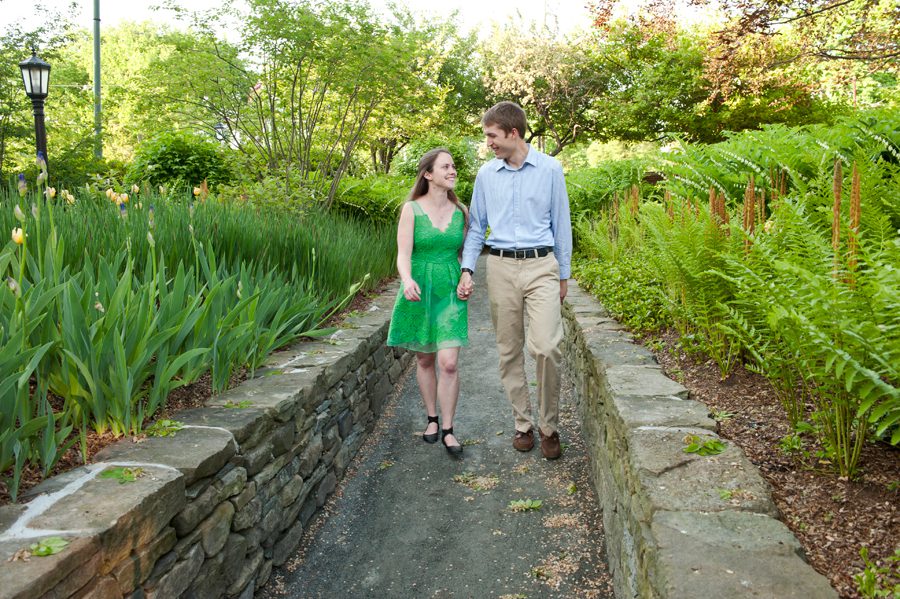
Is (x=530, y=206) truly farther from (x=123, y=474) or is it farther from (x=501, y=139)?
(x=123, y=474)

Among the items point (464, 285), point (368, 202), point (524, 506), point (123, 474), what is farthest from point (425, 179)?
point (368, 202)

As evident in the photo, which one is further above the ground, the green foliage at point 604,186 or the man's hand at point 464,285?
the green foliage at point 604,186

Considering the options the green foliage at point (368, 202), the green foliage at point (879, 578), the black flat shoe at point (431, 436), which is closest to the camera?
the green foliage at point (879, 578)

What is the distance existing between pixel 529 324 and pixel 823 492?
1.96 meters

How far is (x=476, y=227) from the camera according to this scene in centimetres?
411

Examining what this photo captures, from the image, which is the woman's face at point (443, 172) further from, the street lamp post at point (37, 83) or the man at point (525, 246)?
the street lamp post at point (37, 83)

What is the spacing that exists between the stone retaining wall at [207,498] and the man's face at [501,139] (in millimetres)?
1512

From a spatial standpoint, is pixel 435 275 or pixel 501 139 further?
pixel 435 275

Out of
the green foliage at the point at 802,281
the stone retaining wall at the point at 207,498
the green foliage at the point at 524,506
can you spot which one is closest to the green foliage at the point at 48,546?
the stone retaining wall at the point at 207,498

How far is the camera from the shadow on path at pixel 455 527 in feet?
9.45

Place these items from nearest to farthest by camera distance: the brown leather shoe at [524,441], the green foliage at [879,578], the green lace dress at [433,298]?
the green foliage at [879,578], the green lace dress at [433,298], the brown leather shoe at [524,441]

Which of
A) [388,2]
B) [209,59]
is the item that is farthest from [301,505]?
[388,2]

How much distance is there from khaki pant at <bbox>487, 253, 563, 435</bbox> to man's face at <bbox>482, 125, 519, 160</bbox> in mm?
615

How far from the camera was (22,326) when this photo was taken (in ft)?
7.07
